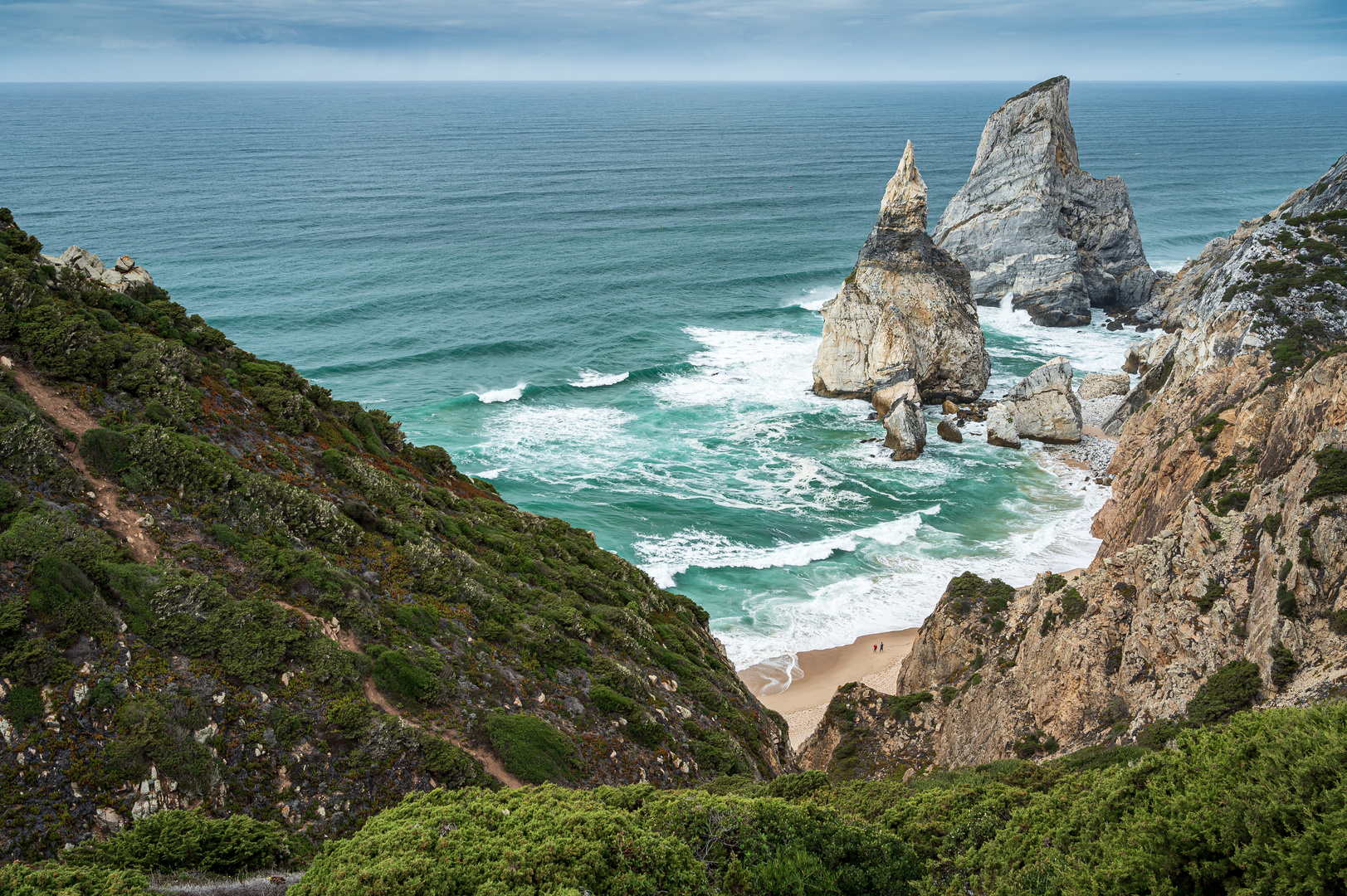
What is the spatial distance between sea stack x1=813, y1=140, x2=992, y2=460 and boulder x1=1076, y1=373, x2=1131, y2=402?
296 inches

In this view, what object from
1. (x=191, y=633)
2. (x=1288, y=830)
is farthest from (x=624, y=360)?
(x=1288, y=830)

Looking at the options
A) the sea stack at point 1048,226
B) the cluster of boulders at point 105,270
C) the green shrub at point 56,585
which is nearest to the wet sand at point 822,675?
the green shrub at point 56,585

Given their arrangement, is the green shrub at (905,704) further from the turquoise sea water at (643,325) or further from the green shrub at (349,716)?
the green shrub at (349,716)

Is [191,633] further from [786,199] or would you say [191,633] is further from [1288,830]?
[786,199]

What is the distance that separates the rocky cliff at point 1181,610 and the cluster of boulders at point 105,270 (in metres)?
23.5

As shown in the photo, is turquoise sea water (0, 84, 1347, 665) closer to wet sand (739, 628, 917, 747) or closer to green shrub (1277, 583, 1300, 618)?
wet sand (739, 628, 917, 747)

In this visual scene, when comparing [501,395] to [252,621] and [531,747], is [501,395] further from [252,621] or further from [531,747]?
[531,747]

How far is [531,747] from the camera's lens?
13.7 metres

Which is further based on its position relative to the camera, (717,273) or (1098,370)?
(717,273)

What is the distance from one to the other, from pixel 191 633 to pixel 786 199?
119817mm

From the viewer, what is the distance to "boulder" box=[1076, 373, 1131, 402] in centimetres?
5541

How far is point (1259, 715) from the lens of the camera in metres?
9.83

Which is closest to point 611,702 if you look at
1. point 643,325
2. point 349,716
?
point 349,716

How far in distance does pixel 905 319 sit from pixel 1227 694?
41.1 metres
